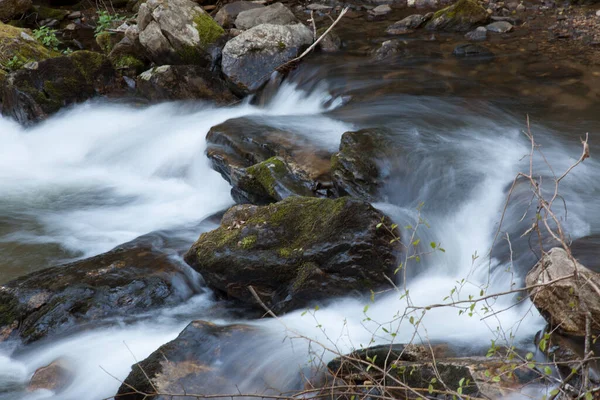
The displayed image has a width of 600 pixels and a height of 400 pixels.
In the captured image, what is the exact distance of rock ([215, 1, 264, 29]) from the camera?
12.6 meters

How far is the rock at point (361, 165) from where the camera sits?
6.20m

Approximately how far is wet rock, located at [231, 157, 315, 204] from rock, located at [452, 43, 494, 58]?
4.65 m

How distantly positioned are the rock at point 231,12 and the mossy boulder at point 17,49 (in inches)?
126

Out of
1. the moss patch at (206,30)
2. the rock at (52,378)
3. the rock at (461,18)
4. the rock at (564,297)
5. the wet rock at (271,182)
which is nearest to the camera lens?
the rock at (564,297)

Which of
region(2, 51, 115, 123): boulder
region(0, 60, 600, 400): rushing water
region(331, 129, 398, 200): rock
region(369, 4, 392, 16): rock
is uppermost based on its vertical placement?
region(2, 51, 115, 123): boulder

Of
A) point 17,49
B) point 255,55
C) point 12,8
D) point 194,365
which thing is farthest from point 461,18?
point 12,8

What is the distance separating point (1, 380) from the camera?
187 inches

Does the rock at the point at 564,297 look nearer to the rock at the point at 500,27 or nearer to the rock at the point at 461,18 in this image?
the rock at the point at 500,27

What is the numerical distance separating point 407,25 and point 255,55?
3.36 metres

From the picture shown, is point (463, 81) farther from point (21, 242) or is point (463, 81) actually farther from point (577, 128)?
point (21, 242)

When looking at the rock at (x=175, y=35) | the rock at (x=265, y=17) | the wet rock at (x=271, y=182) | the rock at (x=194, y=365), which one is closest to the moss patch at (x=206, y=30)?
the rock at (x=175, y=35)

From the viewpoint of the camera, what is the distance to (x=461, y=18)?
11.5m

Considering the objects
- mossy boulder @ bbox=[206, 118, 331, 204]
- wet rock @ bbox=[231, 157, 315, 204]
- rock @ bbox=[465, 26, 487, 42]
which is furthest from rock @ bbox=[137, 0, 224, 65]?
wet rock @ bbox=[231, 157, 315, 204]

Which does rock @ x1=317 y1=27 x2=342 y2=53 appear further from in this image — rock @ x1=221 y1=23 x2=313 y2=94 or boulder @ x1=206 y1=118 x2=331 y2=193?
boulder @ x1=206 y1=118 x2=331 y2=193
